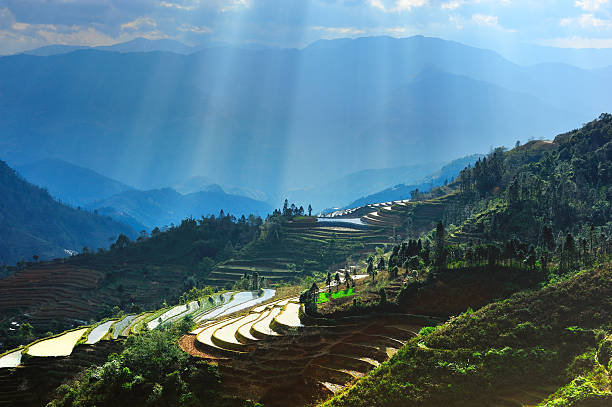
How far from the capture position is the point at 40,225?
158875 mm

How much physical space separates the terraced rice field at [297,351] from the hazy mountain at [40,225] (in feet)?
407

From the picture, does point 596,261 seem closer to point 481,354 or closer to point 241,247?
point 481,354

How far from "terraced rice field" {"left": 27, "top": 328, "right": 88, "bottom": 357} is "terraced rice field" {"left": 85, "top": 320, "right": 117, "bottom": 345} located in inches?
38.3

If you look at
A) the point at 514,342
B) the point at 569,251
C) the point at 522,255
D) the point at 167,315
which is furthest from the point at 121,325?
the point at 569,251

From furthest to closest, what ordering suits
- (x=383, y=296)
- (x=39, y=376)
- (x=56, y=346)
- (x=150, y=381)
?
1. (x=56, y=346)
2. (x=39, y=376)
3. (x=383, y=296)
4. (x=150, y=381)

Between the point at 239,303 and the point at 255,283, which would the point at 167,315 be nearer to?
the point at 239,303

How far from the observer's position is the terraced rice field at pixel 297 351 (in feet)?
80.6

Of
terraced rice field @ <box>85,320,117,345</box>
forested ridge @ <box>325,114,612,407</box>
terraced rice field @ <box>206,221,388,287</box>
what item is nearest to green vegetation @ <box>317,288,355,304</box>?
forested ridge @ <box>325,114,612,407</box>

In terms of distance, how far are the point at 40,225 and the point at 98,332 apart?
135029 millimetres

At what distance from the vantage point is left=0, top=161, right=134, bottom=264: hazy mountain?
138625mm

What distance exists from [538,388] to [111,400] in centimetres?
2089

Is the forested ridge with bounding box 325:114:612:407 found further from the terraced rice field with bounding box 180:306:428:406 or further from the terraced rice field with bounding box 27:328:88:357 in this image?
the terraced rice field with bounding box 27:328:88:357

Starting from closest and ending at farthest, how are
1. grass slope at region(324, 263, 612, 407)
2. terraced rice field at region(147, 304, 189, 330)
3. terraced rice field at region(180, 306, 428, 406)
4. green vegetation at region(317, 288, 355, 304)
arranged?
1. grass slope at region(324, 263, 612, 407)
2. terraced rice field at region(180, 306, 428, 406)
3. green vegetation at region(317, 288, 355, 304)
4. terraced rice field at region(147, 304, 189, 330)

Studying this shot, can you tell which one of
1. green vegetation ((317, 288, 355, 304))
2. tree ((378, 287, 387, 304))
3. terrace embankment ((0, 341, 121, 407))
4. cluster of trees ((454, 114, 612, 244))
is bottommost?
terrace embankment ((0, 341, 121, 407))
